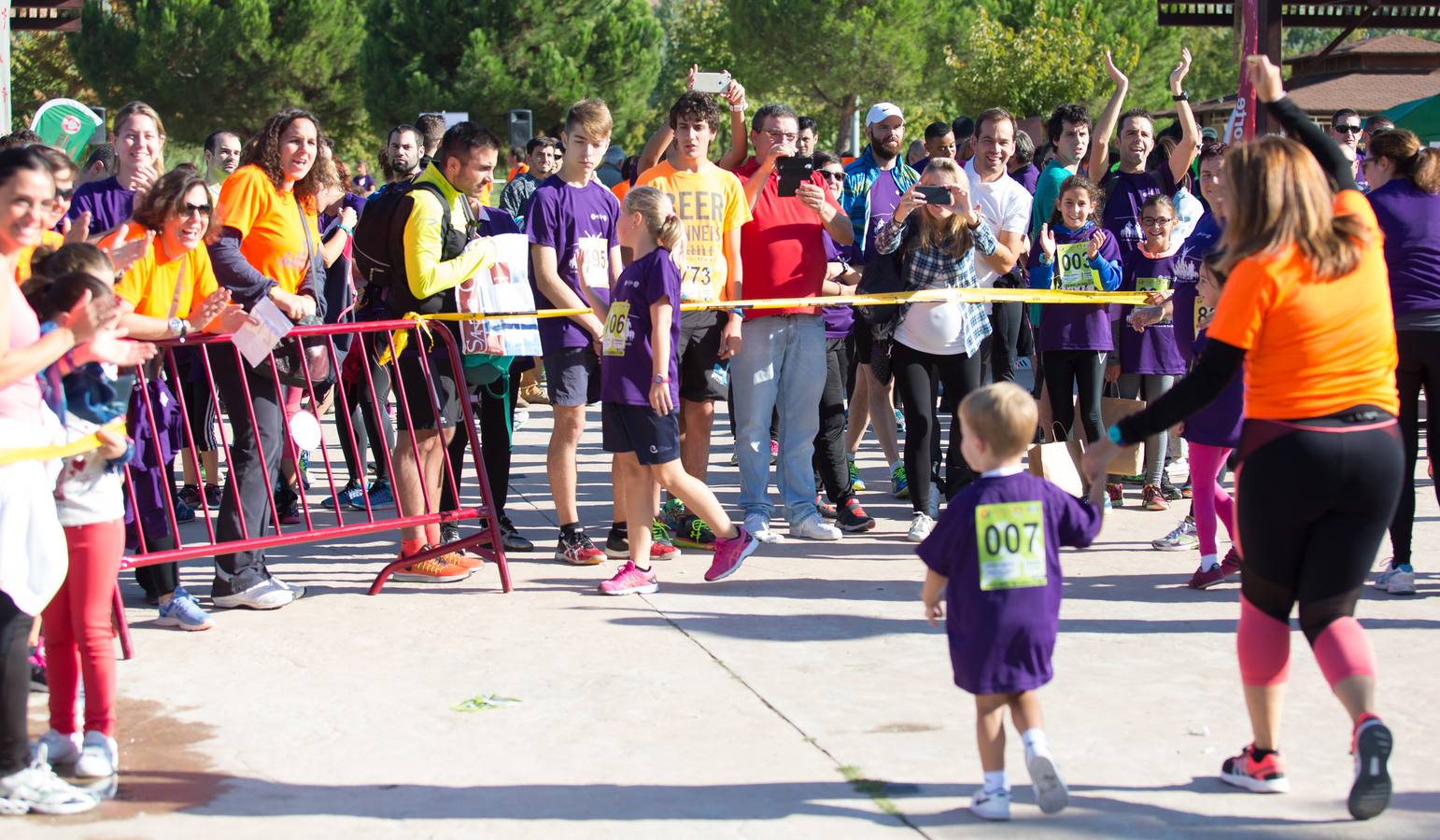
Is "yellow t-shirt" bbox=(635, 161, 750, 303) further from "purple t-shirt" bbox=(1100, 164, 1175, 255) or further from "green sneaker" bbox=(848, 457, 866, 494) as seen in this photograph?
"purple t-shirt" bbox=(1100, 164, 1175, 255)

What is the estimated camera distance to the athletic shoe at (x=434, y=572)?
7227 mm

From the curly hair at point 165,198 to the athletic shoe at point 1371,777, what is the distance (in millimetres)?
4420

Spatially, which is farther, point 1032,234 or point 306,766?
point 1032,234

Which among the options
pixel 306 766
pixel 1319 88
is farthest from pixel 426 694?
→ pixel 1319 88

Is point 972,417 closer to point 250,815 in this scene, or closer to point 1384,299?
point 1384,299

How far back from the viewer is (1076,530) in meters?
4.20

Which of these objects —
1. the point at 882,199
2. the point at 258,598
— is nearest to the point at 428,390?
the point at 258,598

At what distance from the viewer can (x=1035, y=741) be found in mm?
4141

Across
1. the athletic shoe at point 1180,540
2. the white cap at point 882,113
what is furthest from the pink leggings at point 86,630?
the white cap at point 882,113

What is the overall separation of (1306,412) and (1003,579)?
918 millimetres

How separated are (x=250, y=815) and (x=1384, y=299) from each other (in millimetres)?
3366

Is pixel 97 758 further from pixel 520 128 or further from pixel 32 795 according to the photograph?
pixel 520 128

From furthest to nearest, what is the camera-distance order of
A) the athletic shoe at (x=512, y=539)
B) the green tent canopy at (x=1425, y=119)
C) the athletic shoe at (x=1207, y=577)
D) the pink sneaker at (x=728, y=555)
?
the green tent canopy at (x=1425, y=119), the athletic shoe at (x=512, y=539), the pink sneaker at (x=728, y=555), the athletic shoe at (x=1207, y=577)

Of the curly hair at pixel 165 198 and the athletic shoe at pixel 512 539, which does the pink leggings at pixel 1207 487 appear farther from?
the curly hair at pixel 165 198
